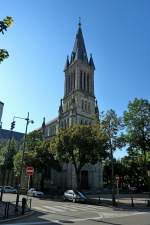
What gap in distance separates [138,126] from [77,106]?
34076 millimetres

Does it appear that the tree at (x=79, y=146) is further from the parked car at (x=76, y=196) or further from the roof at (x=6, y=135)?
the roof at (x=6, y=135)

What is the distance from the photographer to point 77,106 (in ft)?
219

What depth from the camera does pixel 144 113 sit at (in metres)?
33.8

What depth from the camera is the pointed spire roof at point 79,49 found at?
2958 inches

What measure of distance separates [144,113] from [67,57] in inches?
1965

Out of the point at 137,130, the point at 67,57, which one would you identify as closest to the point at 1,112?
the point at 137,130

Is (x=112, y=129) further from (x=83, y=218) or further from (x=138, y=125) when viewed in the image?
(x=83, y=218)

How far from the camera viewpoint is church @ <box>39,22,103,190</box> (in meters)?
62.2

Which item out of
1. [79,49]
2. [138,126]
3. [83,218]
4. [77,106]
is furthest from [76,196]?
[79,49]

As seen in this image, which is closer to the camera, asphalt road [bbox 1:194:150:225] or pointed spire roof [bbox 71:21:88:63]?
asphalt road [bbox 1:194:150:225]

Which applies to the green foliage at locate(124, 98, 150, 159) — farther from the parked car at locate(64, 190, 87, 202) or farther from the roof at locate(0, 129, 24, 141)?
the roof at locate(0, 129, 24, 141)

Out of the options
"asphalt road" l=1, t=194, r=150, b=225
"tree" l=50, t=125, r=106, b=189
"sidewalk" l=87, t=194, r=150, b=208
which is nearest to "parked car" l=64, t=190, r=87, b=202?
"sidewalk" l=87, t=194, r=150, b=208

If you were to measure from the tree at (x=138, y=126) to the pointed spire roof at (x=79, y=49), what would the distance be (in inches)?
1655

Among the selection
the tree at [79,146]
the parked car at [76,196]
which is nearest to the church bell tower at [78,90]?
the tree at [79,146]
